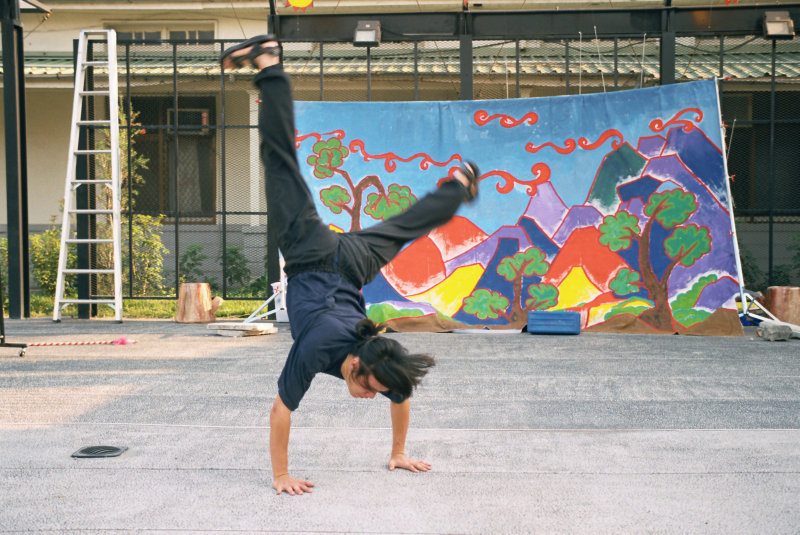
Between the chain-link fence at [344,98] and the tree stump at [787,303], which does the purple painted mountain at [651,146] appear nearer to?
the tree stump at [787,303]

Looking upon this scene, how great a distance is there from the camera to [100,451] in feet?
11.9

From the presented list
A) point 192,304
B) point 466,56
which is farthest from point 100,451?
point 466,56

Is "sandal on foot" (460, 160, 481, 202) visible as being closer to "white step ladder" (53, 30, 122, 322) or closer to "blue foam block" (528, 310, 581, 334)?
"blue foam block" (528, 310, 581, 334)

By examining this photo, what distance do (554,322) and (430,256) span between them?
149 cm

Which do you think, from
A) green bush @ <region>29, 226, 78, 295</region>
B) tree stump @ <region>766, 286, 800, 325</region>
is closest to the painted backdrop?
tree stump @ <region>766, 286, 800, 325</region>

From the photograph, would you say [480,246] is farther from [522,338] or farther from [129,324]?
[129,324]

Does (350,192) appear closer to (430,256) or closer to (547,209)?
(430,256)

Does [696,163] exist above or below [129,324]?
above

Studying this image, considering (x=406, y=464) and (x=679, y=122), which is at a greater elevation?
(x=679, y=122)

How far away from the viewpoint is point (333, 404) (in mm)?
4727

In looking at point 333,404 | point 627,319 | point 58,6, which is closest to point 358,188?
point 627,319

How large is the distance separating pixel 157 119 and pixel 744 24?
9.06m

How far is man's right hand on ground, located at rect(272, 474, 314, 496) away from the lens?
3.06m

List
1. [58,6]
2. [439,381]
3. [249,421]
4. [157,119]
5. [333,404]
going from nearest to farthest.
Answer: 1. [249,421]
2. [333,404]
3. [439,381]
4. [157,119]
5. [58,6]
